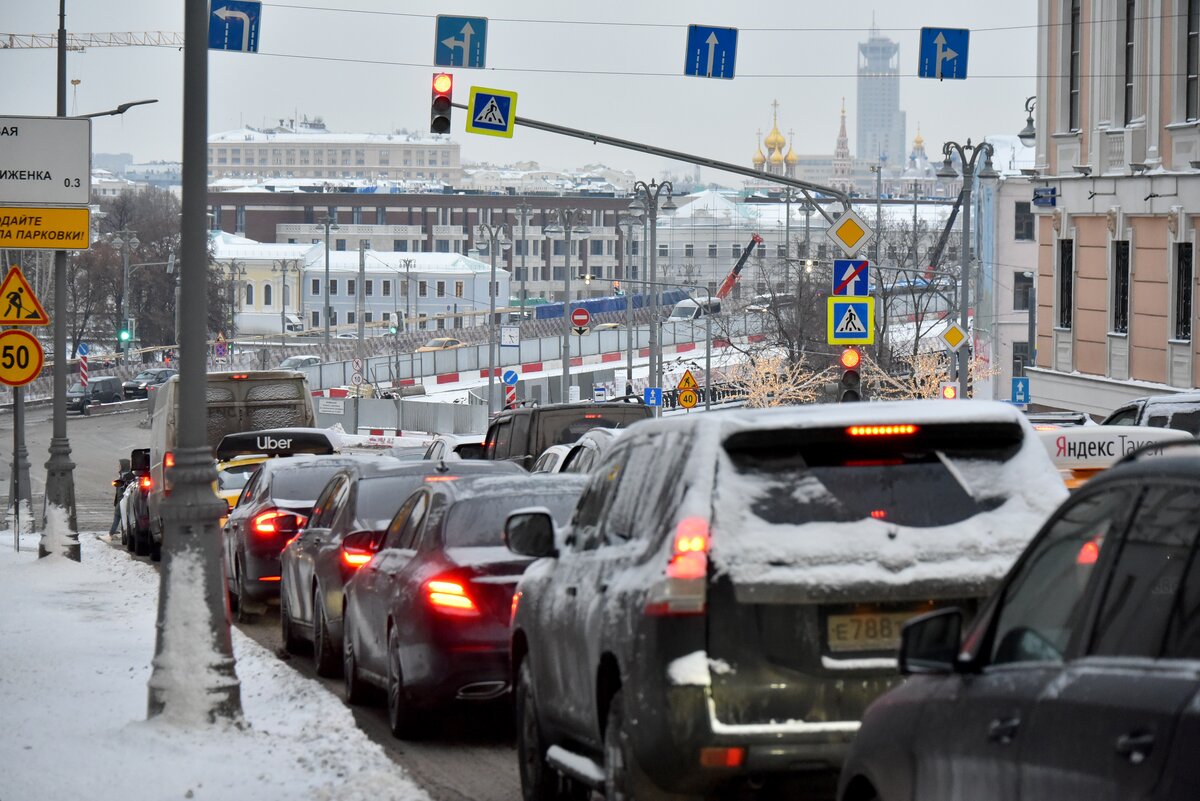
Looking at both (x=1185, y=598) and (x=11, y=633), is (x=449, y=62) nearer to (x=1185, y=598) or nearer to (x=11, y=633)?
(x=11, y=633)

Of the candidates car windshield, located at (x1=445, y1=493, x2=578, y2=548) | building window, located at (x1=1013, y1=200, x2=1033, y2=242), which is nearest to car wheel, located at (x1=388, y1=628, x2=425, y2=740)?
car windshield, located at (x1=445, y1=493, x2=578, y2=548)

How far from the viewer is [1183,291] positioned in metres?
35.3

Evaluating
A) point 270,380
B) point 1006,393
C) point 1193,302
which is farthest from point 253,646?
point 1006,393

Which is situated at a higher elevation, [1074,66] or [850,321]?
[1074,66]

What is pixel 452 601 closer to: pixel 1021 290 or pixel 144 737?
pixel 144 737

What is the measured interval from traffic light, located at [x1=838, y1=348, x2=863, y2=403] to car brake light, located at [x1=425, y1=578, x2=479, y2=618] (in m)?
10.1

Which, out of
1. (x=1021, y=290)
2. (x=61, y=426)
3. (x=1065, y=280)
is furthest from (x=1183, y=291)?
(x=1021, y=290)

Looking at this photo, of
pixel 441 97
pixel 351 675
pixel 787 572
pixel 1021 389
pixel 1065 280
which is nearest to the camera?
pixel 787 572

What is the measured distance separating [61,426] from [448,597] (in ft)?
61.5

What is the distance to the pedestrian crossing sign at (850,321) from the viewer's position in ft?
75.0

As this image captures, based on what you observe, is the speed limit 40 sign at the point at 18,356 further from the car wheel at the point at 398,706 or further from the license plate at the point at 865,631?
the license plate at the point at 865,631

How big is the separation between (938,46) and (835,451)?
22.8 m

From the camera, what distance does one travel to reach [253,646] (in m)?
15.4

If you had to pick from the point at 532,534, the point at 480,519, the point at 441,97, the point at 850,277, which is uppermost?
the point at 441,97
